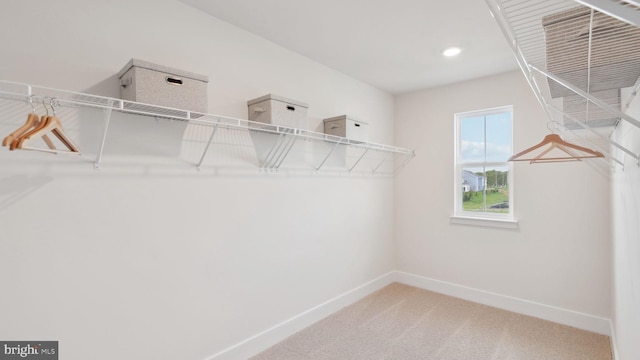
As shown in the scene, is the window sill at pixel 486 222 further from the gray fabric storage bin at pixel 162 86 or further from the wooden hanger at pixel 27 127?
the wooden hanger at pixel 27 127

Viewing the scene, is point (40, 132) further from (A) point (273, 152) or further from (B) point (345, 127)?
(B) point (345, 127)

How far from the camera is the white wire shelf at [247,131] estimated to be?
133cm

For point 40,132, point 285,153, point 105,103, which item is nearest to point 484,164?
point 285,153

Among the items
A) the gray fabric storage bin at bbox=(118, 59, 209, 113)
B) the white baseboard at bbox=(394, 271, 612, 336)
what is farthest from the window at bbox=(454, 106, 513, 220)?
the gray fabric storage bin at bbox=(118, 59, 209, 113)

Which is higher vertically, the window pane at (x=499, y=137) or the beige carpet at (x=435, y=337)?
the window pane at (x=499, y=137)

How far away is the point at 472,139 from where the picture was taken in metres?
3.32

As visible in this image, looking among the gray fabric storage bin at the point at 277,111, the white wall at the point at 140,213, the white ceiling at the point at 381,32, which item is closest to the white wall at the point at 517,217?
the white ceiling at the point at 381,32

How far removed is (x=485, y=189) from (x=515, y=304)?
1.13 m

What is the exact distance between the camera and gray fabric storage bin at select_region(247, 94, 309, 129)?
2010 millimetres

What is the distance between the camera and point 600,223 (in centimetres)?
254

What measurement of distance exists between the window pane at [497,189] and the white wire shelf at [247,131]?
2.82 ft

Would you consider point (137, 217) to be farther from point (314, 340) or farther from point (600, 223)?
point (600, 223)

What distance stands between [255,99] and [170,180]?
76 cm

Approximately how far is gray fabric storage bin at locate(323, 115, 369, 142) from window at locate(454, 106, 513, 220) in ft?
4.26
